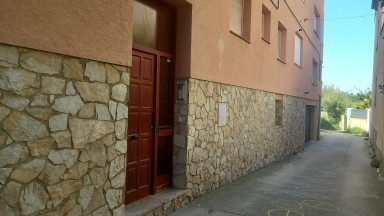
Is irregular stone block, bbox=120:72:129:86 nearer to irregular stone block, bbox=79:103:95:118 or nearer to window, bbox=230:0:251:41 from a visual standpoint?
irregular stone block, bbox=79:103:95:118

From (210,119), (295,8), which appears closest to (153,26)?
(210,119)

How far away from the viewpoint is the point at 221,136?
22.5 feet

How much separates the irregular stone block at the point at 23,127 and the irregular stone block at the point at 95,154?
0.56 metres

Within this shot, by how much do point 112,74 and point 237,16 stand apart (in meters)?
5.04

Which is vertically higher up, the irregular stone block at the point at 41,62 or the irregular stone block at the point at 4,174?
the irregular stone block at the point at 41,62

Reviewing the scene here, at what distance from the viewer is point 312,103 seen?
62.3ft

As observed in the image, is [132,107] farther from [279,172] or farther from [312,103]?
[312,103]

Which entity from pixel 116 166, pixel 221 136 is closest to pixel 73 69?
pixel 116 166

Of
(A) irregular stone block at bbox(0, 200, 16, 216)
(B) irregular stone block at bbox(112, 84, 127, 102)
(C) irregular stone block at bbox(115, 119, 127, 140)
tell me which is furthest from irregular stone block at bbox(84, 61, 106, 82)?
(A) irregular stone block at bbox(0, 200, 16, 216)

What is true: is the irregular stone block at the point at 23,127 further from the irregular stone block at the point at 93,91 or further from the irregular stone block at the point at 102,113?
the irregular stone block at the point at 102,113

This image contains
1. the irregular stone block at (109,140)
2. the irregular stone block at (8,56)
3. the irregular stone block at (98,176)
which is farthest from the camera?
the irregular stone block at (109,140)

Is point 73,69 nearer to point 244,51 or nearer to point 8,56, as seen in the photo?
point 8,56

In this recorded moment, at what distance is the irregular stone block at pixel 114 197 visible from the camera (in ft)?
12.8

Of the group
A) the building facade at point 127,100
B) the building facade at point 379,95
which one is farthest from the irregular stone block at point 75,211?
the building facade at point 379,95
